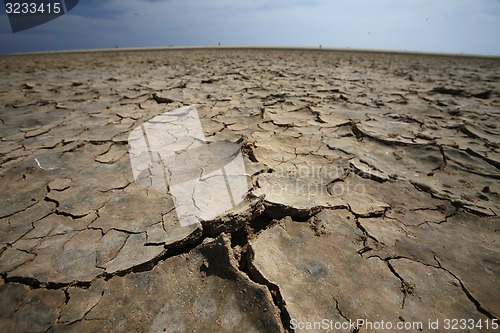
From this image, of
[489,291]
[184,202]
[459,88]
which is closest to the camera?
[489,291]

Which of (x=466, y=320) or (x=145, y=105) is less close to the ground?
(x=145, y=105)

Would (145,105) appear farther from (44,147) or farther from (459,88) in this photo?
(459,88)

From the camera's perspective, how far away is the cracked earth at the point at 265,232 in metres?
0.98

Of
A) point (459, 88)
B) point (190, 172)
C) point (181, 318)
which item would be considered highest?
point (459, 88)

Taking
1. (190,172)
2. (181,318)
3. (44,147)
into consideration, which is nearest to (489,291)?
(181,318)

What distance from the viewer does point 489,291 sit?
1.04 meters

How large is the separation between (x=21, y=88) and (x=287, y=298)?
5293 mm

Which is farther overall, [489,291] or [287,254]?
[287,254]

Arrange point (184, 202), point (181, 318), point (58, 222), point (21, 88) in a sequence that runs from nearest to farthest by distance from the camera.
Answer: point (181, 318) < point (58, 222) < point (184, 202) < point (21, 88)

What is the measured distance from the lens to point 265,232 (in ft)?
4.27

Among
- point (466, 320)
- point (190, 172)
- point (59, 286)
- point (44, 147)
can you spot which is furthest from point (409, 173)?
point (44, 147)

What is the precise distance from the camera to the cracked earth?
3.21ft

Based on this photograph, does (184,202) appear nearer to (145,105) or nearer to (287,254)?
(287,254)

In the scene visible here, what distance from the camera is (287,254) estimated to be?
1194 millimetres
